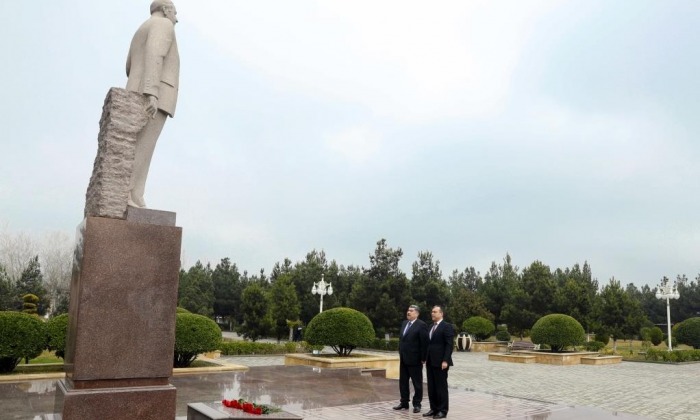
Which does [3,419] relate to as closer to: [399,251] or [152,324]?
[152,324]

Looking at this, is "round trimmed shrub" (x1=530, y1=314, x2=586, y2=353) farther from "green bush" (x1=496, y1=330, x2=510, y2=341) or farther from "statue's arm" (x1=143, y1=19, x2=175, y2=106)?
"statue's arm" (x1=143, y1=19, x2=175, y2=106)

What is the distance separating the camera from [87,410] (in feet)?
14.4

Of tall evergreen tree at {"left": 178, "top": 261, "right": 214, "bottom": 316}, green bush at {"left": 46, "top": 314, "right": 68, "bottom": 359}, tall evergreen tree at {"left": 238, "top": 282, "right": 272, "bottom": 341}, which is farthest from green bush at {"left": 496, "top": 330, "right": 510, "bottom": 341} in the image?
green bush at {"left": 46, "top": 314, "right": 68, "bottom": 359}

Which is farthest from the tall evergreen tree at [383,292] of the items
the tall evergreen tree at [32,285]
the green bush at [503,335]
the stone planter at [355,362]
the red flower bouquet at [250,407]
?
the red flower bouquet at [250,407]

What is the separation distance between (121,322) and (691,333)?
26.5 meters

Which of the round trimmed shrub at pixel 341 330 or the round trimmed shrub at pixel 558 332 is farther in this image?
the round trimmed shrub at pixel 558 332

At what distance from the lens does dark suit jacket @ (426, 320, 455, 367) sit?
691 cm

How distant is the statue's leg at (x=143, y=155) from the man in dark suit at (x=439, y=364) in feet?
13.0

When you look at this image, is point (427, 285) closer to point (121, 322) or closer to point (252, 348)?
point (252, 348)

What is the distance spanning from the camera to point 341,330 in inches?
527

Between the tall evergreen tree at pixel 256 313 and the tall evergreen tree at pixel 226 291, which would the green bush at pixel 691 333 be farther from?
the tall evergreen tree at pixel 226 291

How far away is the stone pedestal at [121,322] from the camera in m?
4.46

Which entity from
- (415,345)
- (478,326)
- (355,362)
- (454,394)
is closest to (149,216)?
(415,345)

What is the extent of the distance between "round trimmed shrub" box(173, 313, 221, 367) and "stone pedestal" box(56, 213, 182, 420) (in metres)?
6.45
